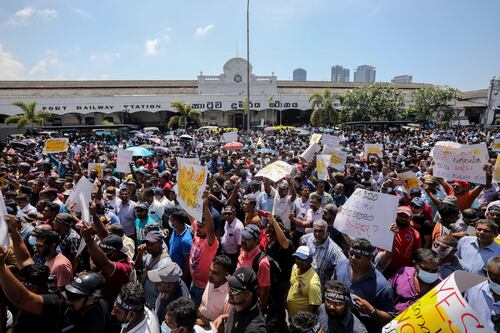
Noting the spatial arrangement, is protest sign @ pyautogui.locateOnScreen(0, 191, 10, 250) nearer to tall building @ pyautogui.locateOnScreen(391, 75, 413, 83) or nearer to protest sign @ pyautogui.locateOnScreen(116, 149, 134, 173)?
→ protest sign @ pyautogui.locateOnScreen(116, 149, 134, 173)

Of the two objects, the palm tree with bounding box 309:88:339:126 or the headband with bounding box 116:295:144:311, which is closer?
the headband with bounding box 116:295:144:311

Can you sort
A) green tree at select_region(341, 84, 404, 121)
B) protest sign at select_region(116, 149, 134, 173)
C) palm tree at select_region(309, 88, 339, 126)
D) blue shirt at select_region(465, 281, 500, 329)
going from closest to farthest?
blue shirt at select_region(465, 281, 500, 329) < protest sign at select_region(116, 149, 134, 173) < green tree at select_region(341, 84, 404, 121) < palm tree at select_region(309, 88, 339, 126)

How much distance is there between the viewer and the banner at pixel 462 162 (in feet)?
18.6

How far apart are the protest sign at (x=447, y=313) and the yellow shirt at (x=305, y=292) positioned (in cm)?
101

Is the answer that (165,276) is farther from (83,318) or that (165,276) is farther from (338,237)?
(338,237)

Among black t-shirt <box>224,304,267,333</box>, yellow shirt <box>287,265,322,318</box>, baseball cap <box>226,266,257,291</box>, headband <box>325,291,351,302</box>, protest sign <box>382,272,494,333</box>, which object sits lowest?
yellow shirt <box>287,265,322,318</box>

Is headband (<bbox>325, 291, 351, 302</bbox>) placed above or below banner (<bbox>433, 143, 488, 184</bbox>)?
below

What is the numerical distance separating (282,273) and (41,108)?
153ft

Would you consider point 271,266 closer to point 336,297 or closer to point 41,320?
point 336,297

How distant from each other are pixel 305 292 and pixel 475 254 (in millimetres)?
1908

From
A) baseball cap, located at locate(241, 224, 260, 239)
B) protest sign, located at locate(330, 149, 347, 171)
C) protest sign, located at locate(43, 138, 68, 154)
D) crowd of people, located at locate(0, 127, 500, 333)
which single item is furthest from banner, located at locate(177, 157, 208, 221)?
protest sign, located at locate(43, 138, 68, 154)

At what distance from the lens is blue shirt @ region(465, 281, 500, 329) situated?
2.65 meters

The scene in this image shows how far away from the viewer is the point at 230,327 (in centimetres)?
251

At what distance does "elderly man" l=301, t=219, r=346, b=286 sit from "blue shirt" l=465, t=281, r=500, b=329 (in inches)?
46.1
